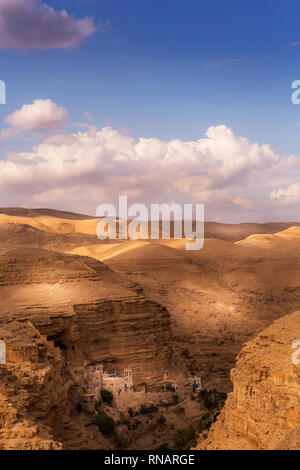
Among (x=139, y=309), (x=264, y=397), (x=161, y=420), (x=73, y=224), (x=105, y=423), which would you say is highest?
(x=73, y=224)

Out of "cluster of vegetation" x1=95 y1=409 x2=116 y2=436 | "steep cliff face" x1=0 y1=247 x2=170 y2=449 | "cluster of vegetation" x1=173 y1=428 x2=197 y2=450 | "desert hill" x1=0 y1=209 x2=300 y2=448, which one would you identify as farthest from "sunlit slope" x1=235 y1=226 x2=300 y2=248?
"cluster of vegetation" x1=95 y1=409 x2=116 y2=436

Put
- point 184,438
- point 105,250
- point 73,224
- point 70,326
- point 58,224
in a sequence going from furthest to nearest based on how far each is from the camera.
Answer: point 73,224, point 58,224, point 105,250, point 70,326, point 184,438

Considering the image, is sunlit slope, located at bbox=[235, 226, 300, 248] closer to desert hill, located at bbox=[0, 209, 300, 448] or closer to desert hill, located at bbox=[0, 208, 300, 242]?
desert hill, located at bbox=[0, 209, 300, 448]

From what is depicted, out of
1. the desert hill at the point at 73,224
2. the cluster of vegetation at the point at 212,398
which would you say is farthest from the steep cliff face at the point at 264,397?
the desert hill at the point at 73,224

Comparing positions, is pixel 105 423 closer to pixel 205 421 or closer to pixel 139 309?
pixel 205 421

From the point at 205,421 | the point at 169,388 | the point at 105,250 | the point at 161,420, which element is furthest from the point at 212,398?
the point at 105,250

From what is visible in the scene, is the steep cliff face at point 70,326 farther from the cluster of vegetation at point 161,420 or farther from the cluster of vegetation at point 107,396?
the cluster of vegetation at point 161,420

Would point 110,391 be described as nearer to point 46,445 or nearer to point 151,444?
point 151,444
